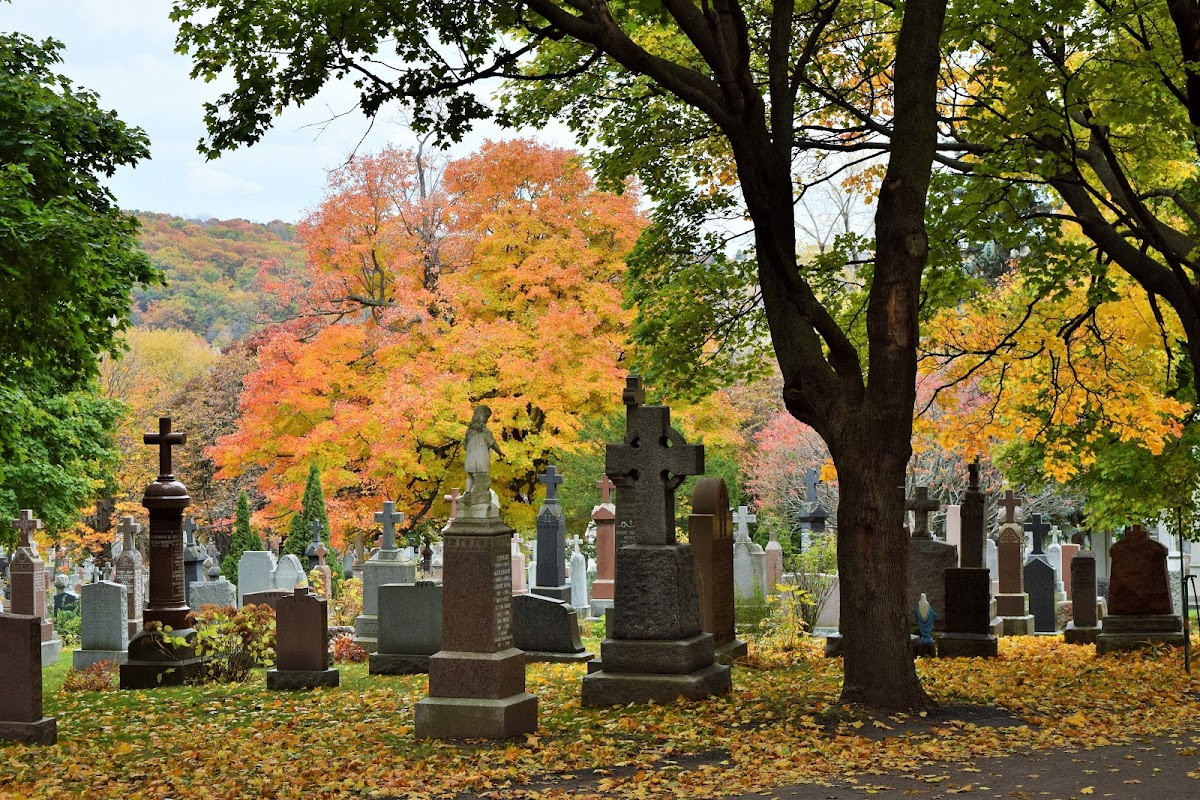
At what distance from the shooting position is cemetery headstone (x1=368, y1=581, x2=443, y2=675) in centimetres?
1386

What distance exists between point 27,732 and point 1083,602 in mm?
12913

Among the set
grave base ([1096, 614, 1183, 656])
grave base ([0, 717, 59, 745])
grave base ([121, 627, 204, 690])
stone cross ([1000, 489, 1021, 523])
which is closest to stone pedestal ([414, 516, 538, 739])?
grave base ([0, 717, 59, 745])

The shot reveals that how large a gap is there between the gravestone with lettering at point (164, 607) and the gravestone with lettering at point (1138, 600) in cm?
1092

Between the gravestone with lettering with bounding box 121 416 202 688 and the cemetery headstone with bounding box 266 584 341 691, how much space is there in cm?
160

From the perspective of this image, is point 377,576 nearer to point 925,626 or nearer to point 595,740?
point 925,626

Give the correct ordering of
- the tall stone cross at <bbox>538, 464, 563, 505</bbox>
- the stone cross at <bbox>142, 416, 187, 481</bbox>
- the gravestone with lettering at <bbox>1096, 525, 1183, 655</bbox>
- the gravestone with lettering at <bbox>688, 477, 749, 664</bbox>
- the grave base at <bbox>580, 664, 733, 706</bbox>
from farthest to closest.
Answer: the tall stone cross at <bbox>538, 464, 563, 505</bbox>, the stone cross at <bbox>142, 416, 187, 481</bbox>, the gravestone with lettering at <bbox>1096, 525, 1183, 655</bbox>, the gravestone with lettering at <bbox>688, 477, 749, 664</bbox>, the grave base at <bbox>580, 664, 733, 706</bbox>

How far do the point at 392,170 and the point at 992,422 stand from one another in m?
18.4

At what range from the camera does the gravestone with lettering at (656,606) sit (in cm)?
1069

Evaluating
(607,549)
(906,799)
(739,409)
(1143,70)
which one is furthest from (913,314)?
(739,409)

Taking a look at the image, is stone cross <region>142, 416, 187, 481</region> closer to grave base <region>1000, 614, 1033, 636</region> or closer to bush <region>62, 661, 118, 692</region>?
bush <region>62, 661, 118, 692</region>

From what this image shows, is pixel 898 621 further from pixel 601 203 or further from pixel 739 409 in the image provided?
pixel 739 409

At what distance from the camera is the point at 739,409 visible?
34750 mm

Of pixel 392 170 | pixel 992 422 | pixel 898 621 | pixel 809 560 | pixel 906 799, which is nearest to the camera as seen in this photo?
pixel 906 799

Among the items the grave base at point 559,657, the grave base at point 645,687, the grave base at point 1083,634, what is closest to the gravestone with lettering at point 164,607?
the grave base at point 559,657
